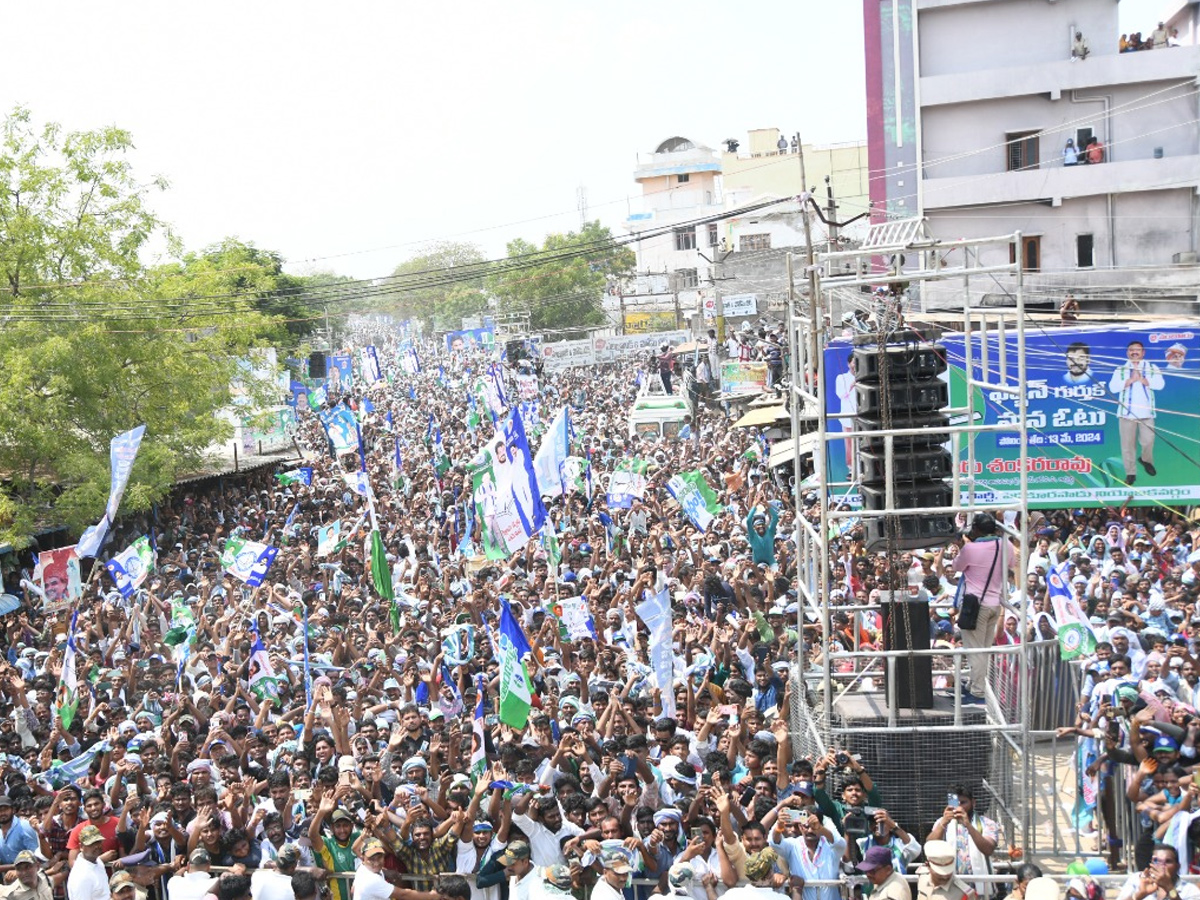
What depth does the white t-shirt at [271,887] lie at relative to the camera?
6.85m

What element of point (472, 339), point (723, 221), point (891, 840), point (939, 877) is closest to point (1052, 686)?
point (891, 840)

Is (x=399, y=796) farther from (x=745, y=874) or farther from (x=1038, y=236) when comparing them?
(x=1038, y=236)

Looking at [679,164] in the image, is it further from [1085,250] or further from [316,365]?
[1085,250]

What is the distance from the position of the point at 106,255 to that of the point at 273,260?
3104cm

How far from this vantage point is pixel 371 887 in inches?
272

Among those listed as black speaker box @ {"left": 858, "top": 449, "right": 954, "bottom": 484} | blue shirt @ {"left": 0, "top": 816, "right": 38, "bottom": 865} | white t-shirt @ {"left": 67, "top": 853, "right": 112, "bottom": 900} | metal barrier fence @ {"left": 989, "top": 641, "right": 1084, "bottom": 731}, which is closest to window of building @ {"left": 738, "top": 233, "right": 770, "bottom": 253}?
metal barrier fence @ {"left": 989, "top": 641, "right": 1084, "bottom": 731}

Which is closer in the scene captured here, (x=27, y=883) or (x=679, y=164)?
(x=27, y=883)

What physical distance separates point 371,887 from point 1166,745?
4.61 m

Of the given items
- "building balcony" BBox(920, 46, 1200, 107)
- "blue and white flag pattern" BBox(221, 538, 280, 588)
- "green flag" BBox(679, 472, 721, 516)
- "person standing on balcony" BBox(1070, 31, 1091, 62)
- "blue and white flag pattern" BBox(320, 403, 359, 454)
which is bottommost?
"blue and white flag pattern" BBox(221, 538, 280, 588)

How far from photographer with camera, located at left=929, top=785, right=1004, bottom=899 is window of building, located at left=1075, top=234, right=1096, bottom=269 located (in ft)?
71.7

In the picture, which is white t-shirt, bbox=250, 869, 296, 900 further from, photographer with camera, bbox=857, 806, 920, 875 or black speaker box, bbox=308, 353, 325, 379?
black speaker box, bbox=308, 353, 325, 379

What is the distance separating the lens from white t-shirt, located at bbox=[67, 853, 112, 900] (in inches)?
288

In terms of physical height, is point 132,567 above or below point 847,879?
above

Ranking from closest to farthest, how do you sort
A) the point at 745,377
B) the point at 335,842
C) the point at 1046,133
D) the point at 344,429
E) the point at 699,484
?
the point at 335,842 → the point at 699,484 → the point at 344,429 → the point at 1046,133 → the point at 745,377
